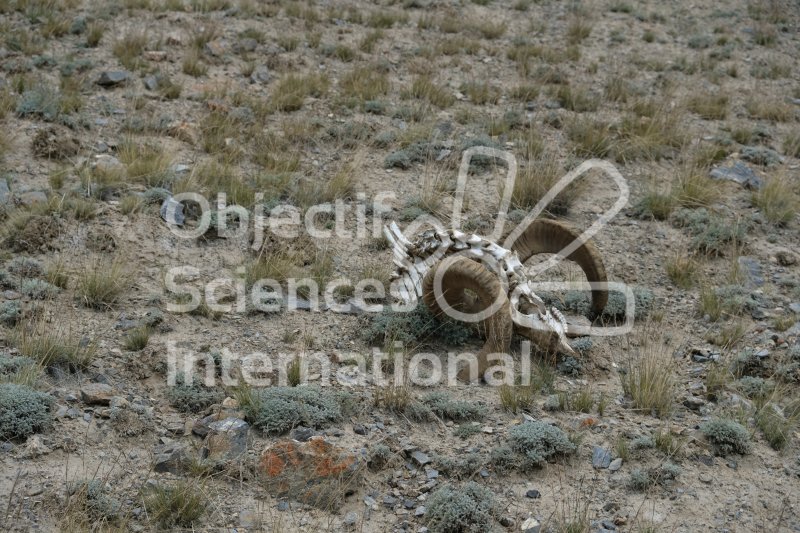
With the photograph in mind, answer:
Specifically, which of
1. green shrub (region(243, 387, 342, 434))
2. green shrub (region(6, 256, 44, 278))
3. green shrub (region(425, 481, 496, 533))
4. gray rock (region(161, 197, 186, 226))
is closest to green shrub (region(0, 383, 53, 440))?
green shrub (region(243, 387, 342, 434))

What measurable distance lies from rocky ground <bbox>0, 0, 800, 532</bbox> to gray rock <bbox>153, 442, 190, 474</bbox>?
0.01 m

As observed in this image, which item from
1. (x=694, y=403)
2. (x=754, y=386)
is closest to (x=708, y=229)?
(x=754, y=386)

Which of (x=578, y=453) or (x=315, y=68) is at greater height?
(x=315, y=68)

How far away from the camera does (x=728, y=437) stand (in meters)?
6.14

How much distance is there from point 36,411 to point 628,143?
7853mm

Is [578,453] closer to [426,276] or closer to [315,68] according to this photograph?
[426,276]

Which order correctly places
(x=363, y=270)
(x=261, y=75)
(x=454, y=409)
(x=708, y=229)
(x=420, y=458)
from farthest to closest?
(x=261, y=75)
(x=708, y=229)
(x=363, y=270)
(x=454, y=409)
(x=420, y=458)

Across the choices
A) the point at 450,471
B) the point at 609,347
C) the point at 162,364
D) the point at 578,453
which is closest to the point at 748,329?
the point at 609,347

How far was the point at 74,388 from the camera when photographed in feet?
20.3

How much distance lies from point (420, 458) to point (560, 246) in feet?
8.18

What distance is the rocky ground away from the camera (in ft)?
18.3

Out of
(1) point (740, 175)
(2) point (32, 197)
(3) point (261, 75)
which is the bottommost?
(1) point (740, 175)

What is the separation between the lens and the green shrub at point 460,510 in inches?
209

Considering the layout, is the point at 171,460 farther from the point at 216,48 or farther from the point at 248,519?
the point at 216,48
